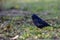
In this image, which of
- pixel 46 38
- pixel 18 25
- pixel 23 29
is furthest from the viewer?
pixel 18 25

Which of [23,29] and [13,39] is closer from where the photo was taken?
[13,39]

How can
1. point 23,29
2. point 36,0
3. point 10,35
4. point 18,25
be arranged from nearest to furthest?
point 10,35 → point 23,29 → point 18,25 → point 36,0

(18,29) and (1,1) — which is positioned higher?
(18,29)

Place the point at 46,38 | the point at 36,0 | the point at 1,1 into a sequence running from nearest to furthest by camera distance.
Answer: the point at 46,38, the point at 1,1, the point at 36,0

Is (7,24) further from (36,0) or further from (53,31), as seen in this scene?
(36,0)

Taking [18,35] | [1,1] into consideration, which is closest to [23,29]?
[18,35]

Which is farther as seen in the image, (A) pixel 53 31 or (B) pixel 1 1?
(B) pixel 1 1

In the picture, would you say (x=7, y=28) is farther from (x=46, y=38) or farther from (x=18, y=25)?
(x=46, y=38)

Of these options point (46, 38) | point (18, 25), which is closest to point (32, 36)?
point (46, 38)

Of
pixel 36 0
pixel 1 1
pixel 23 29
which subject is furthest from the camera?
pixel 36 0
